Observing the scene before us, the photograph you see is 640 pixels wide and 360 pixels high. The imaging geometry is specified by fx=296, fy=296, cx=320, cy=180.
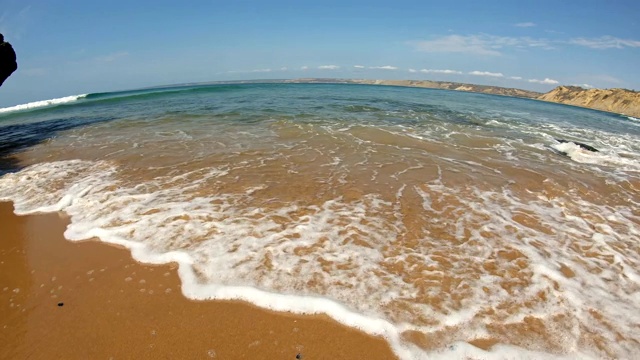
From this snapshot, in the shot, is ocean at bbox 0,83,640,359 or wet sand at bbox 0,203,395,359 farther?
ocean at bbox 0,83,640,359

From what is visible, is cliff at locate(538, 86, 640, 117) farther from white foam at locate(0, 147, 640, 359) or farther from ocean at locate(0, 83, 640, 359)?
white foam at locate(0, 147, 640, 359)

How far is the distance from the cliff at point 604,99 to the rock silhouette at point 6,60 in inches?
2874

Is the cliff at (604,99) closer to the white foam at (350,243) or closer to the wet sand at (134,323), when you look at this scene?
the white foam at (350,243)

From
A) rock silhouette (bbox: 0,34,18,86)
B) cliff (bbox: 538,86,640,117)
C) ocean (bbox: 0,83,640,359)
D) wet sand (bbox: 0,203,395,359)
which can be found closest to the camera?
wet sand (bbox: 0,203,395,359)

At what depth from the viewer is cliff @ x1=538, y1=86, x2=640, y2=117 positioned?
48656mm

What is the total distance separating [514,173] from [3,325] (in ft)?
32.4

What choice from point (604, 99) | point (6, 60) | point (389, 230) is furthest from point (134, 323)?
point (604, 99)

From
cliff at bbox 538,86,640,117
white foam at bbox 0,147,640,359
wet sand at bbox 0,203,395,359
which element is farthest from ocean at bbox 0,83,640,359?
cliff at bbox 538,86,640,117

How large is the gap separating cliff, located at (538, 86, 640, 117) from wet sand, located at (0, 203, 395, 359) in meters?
67.8

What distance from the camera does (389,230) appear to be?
187 inches

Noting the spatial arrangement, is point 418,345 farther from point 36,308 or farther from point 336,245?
point 36,308

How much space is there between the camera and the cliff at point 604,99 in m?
48.7

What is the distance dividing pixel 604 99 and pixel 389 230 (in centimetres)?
7392

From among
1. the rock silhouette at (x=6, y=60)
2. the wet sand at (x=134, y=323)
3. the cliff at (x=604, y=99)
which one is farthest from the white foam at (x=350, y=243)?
the cliff at (x=604, y=99)
